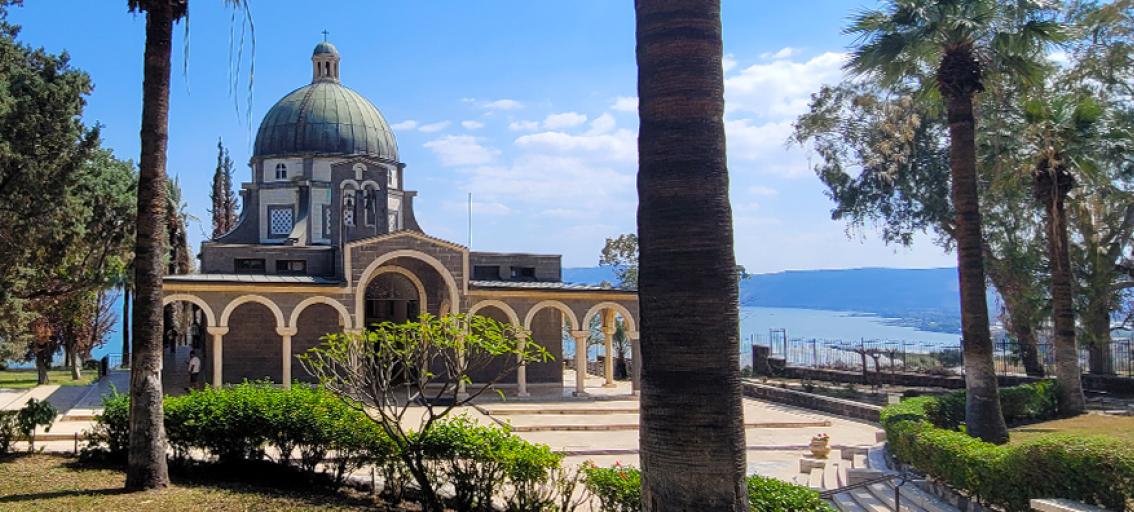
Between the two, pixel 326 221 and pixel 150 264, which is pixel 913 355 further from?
pixel 150 264

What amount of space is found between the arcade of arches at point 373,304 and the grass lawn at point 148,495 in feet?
45.1

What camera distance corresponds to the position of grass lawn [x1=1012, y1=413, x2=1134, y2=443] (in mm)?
17961

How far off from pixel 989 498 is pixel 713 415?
913 cm

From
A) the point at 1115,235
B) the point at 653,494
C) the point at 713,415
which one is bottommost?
the point at 653,494

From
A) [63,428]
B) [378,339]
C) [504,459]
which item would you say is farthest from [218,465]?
[63,428]

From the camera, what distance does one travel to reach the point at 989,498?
11914mm

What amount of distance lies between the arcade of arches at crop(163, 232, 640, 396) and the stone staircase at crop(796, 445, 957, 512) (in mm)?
12409

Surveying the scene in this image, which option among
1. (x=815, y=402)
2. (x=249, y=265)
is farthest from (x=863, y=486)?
(x=249, y=265)

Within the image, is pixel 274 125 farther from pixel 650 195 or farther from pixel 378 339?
pixel 650 195

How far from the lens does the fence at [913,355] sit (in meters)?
31.8

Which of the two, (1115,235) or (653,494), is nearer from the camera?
(653,494)

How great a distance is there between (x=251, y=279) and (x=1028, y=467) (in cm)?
2344

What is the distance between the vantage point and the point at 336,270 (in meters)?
30.3

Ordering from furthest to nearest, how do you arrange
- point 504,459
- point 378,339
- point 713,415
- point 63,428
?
point 63,428, point 378,339, point 504,459, point 713,415
